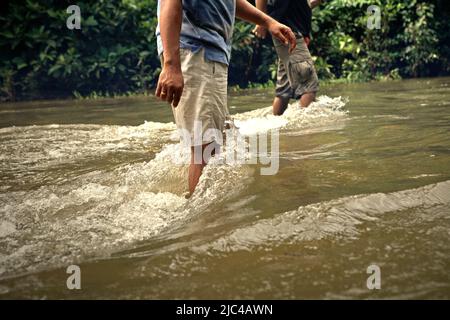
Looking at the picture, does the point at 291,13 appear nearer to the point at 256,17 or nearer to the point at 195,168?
the point at 256,17

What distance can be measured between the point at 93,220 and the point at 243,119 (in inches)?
135

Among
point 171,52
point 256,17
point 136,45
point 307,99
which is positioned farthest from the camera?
point 136,45


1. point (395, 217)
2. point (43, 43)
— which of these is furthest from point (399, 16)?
point (395, 217)

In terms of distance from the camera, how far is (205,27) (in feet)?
8.29

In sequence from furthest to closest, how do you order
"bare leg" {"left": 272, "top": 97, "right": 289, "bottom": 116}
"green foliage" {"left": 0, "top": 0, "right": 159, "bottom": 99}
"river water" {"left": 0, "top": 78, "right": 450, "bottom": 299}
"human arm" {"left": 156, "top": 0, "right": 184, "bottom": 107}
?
1. "green foliage" {"left": 0, "top": 0, "right": 159, "bottom": 99}
2. "bare leg" {"left": 272, "top": 97, "right": 289, "bottom": 116}
3. "human arm" {"left": 156, "top": 0, "right": 184, "bottom": 107}
4. "river water" {"left": 0, "top": 78, "right": 450, "bottom": 299}

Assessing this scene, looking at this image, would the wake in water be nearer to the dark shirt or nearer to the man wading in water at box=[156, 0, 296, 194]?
the man wading in water at box=[156, 0, 296, 194]

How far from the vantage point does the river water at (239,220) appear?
1486 mm

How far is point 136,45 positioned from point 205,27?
25.8ft

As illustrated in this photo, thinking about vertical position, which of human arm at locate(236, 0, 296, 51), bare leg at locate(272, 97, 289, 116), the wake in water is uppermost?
human arm at locate(236, 0, 296, 51)

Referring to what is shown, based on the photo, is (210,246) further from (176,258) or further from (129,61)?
(129,61)

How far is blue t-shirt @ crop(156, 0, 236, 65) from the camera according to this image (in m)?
2.50

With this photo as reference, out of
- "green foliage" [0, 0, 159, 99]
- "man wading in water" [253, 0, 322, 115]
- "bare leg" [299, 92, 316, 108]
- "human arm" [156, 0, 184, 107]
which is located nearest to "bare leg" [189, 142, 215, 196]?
"human arm" [156, 0, 184, 107]

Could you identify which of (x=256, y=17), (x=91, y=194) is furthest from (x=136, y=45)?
(x=91, y=194)

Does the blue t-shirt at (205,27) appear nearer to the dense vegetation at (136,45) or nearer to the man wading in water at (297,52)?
the man wading in water at (297,52)
